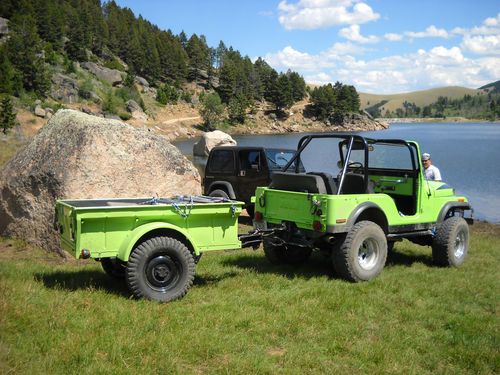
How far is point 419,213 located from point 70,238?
5.95 metres

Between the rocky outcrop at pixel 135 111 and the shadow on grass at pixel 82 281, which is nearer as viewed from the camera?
the shadow on grass at pixel 82 281

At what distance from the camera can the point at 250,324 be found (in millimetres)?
5922

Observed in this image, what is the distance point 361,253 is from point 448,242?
209cm

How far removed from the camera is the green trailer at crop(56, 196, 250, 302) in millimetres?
6297

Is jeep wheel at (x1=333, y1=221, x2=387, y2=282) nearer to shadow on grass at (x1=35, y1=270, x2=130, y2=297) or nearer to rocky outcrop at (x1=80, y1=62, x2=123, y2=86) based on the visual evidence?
shadow on grass at (x1=35, y1=270, x2=130, y2=297)

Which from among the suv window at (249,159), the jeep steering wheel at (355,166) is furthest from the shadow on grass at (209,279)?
the suv window at (249,159)

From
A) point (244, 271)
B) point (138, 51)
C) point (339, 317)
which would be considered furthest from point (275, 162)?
point (138, 51)

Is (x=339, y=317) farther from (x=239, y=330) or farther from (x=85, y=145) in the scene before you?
(x=85, y=145)

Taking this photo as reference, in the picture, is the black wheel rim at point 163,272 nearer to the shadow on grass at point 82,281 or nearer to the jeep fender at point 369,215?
the shadow on grass at point 82,281

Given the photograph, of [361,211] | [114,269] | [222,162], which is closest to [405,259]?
[361,211]

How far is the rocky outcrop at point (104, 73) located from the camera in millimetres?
105188

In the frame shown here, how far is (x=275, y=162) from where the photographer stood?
14.8 meters

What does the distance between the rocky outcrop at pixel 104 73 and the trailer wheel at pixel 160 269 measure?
345ft

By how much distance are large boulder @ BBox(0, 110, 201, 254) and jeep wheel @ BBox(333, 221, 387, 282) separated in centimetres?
451
